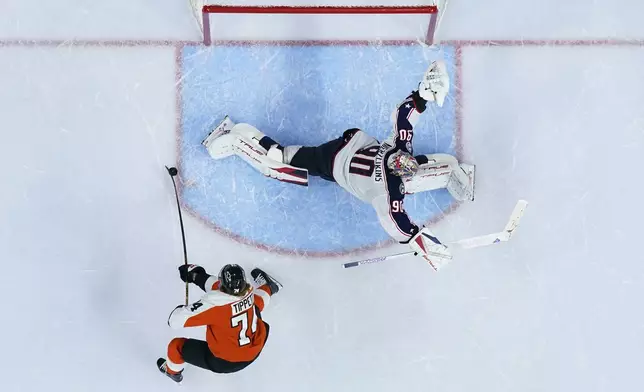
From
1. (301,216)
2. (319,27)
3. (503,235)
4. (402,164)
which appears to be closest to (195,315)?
(301,216)

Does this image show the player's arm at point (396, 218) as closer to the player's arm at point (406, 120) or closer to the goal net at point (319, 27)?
the player's arm at point (406, 120)

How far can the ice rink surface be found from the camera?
5.89m

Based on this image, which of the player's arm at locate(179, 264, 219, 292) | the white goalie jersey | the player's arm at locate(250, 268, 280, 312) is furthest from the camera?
the player's arm at locate(250, 268, 280, 312)

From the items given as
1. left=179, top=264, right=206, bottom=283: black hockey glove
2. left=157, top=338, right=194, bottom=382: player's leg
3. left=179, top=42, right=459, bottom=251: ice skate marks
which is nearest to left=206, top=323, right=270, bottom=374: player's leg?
left=157, top=338, right=194, bottom=382: player's leg

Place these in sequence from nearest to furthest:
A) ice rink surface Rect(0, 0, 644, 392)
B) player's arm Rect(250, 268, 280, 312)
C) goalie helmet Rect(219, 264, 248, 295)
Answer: goalie helmet Rect(219, 264, 248, 295), player's arm Rect(250, 268, 280, 312), ice rink surface Rect(0, 0, 644, 392)

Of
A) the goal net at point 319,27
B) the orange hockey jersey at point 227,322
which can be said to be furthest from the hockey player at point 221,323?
the goal net at point 319,27

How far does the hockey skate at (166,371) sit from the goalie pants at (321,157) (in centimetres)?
176

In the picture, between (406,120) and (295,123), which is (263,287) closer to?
(295,123)

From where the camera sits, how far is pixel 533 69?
6195 mm

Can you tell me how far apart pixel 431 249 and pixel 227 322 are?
144 cm

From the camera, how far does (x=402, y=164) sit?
5.16 meters

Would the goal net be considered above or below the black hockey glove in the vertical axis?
above

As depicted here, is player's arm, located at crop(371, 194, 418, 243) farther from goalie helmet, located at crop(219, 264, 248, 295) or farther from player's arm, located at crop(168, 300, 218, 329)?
player's arm, located at crop(168, 300, 218, 329)

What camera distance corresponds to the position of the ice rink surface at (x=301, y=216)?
5.89 meters
